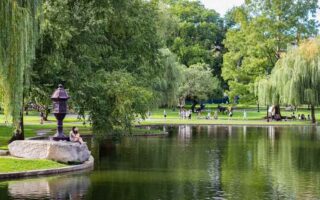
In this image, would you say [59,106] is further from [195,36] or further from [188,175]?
[195,36]

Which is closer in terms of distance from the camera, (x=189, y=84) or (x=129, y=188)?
(x=129, y=188)

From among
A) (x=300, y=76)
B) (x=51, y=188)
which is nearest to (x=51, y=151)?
(x=51, y=188)

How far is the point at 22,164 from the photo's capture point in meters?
20.0

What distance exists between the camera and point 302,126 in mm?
52781

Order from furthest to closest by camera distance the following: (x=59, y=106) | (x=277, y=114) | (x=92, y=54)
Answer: (x=277, y=114)
(x=92, y=54)
(x=59, y=106)

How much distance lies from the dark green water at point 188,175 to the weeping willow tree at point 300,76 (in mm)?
21619

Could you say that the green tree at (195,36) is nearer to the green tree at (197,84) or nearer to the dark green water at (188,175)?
the green tree at (197,84)

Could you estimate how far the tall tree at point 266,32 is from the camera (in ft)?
224

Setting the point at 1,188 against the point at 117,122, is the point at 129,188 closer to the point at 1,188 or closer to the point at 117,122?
the point at 1,188

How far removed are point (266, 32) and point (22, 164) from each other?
52.8 metres

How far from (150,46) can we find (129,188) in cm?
1898

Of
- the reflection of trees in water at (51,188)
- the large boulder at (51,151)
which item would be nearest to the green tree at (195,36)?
the large boulder at (51,151)

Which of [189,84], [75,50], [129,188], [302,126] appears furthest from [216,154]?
[189,84]

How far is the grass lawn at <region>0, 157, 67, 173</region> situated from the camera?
19.3 meters
